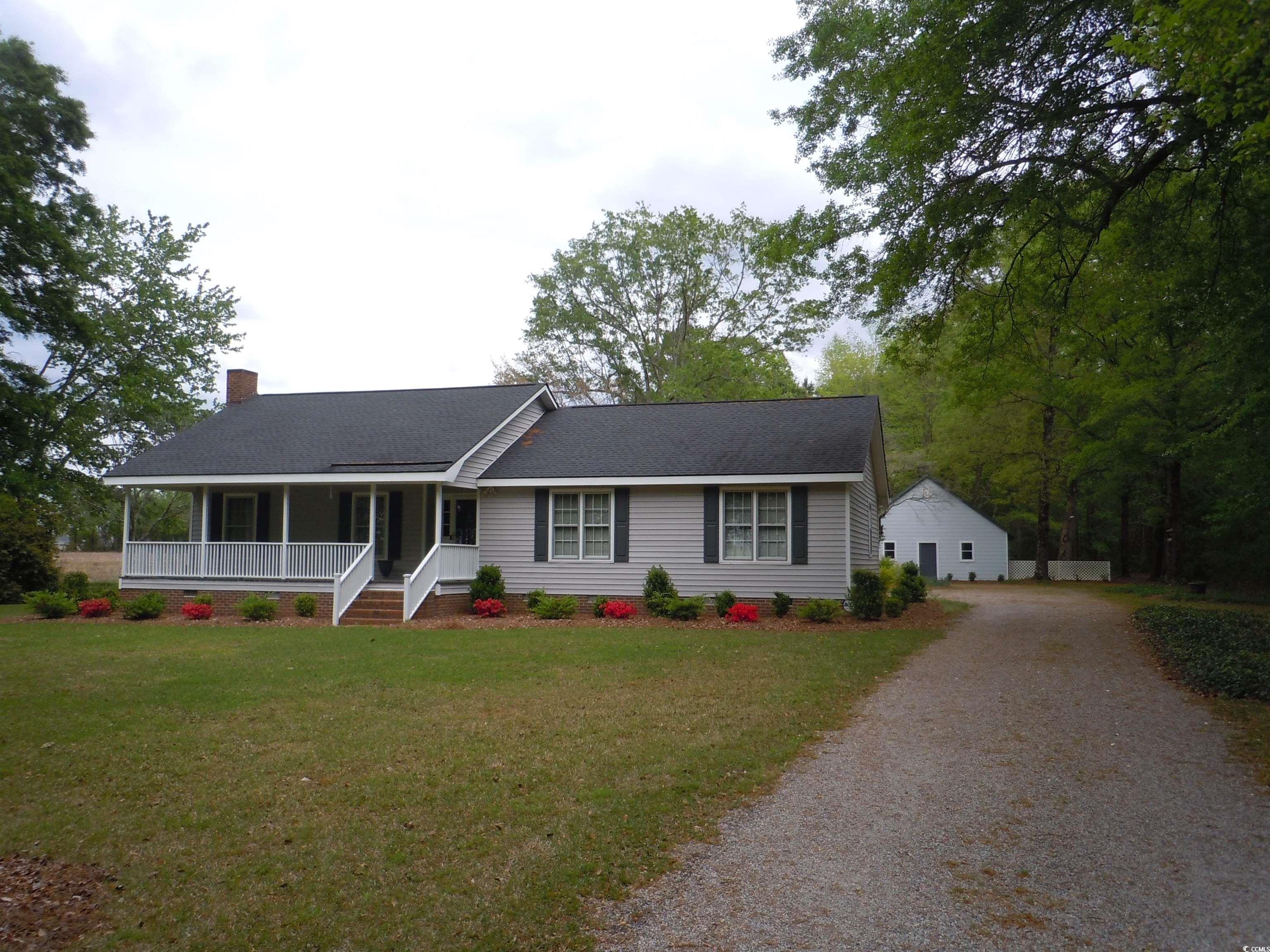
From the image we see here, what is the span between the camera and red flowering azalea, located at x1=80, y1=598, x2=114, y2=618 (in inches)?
704

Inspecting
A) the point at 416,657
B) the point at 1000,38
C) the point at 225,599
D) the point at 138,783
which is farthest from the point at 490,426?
the point at 138,783

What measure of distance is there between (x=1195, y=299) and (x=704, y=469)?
8.95m

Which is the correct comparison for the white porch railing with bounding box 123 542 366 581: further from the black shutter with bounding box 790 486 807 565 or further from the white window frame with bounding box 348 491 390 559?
the black shutter with bounding box 790 486 807 565

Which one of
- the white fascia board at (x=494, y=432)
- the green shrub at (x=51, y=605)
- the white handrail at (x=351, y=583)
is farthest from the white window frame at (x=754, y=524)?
the green shrub at (x=51, y=605)

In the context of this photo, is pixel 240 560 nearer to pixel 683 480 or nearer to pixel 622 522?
pixel 622 522

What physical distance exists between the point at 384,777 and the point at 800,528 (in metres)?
12.5

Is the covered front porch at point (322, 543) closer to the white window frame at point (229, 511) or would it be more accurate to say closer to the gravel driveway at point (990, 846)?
the white window frame at point (229, 511)

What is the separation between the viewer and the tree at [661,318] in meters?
34.5

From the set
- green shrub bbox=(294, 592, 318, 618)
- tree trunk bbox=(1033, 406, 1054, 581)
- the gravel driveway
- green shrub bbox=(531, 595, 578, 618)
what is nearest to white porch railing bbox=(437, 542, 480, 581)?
green shrub bbox=(531, 595, 578, 618)

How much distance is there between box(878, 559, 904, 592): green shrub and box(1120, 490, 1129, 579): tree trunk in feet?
63.2

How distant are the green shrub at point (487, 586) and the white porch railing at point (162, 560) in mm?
6238

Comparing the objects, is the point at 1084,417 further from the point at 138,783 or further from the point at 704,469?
the point at 138,783

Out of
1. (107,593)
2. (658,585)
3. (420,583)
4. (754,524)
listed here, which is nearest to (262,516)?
(107,593)

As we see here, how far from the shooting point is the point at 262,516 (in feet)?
67.9
